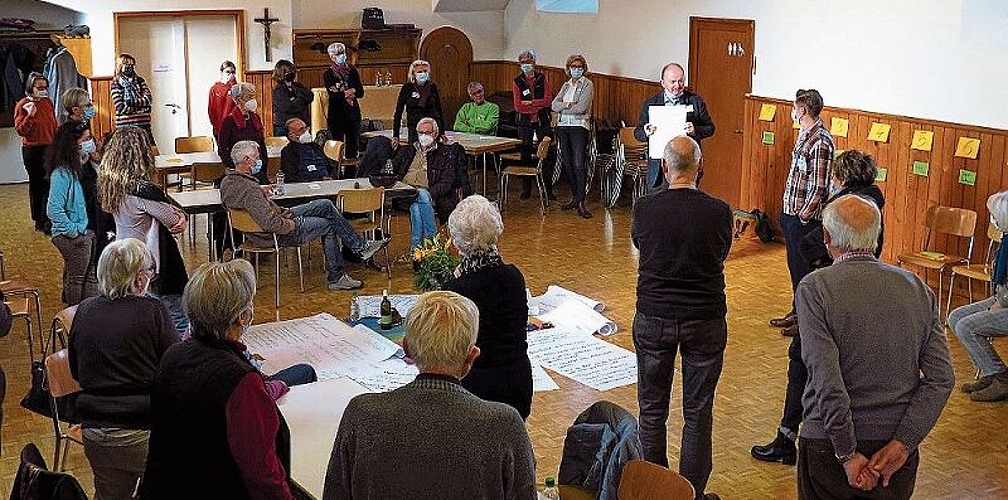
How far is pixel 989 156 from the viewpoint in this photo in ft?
29.4

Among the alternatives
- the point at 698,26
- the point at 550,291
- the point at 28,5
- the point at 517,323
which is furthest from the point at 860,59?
the point at 28,5

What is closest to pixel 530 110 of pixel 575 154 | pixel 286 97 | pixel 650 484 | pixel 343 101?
pixel 575 154

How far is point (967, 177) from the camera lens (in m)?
9.20

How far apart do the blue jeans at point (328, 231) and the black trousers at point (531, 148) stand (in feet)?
14.2

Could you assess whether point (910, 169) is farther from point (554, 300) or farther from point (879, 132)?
point (554, 300)

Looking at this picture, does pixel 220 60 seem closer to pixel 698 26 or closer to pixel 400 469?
pixel 698 26

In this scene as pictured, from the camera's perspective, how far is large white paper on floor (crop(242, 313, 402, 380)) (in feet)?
24.5

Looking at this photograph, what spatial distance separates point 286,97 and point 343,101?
0.72 m

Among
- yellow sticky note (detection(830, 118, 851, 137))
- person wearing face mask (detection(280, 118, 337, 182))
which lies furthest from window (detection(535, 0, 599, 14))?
person wearing face mask (detection(280, 118, 337, 182))

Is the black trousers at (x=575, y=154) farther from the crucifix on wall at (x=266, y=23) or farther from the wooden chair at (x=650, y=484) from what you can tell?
the wooden chair at (x=650, y=484)

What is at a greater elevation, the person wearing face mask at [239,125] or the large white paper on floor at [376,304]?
the person wearing face mask at [239,125]

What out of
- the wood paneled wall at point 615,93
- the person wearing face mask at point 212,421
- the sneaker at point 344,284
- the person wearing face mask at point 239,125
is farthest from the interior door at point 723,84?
the person wearing face mask at point 212,421

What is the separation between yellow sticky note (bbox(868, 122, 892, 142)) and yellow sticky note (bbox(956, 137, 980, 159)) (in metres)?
0.76

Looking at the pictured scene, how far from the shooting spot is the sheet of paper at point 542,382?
7172 millimetres
